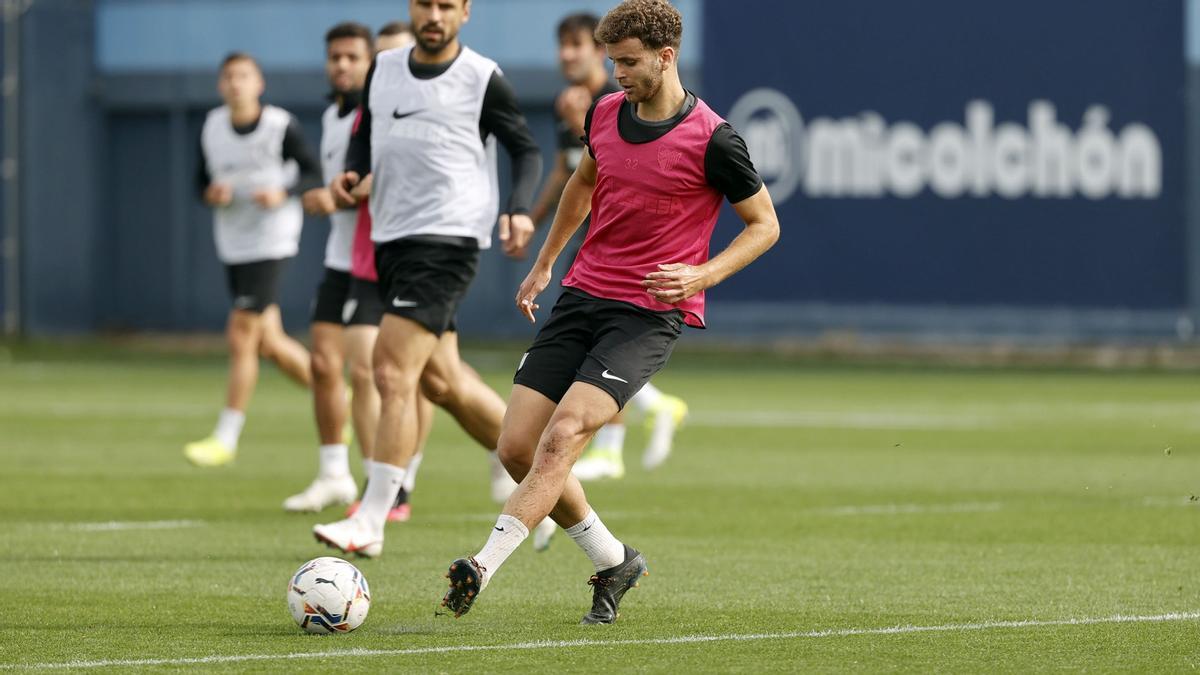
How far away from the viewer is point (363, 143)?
31.8 ft

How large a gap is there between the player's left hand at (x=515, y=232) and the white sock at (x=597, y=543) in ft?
6.20

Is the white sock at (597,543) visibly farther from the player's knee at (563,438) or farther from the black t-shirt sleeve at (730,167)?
the black t-shirt sleeve at (730,167)

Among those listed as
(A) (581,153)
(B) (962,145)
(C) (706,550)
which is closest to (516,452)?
(C) (706,550)

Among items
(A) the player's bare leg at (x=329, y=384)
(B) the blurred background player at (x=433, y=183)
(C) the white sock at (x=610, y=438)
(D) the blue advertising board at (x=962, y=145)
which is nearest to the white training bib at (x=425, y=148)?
(B) the blurred background player at (x=433, y=183)

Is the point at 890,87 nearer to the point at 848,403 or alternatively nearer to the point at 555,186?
the point at 848,403

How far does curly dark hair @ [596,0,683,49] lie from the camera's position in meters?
7.16

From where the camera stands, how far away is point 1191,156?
26.3 metres

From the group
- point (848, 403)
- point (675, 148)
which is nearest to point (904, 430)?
point (848, 403)

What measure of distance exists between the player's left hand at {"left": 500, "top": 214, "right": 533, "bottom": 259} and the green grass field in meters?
1.34

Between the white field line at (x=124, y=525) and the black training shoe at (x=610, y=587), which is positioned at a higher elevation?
the black training shoe at (x=610, y=587)

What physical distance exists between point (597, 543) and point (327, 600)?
0.97m

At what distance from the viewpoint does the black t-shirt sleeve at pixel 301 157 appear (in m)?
13.0

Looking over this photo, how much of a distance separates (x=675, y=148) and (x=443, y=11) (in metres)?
2.40

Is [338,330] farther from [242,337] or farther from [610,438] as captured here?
[242,337]
